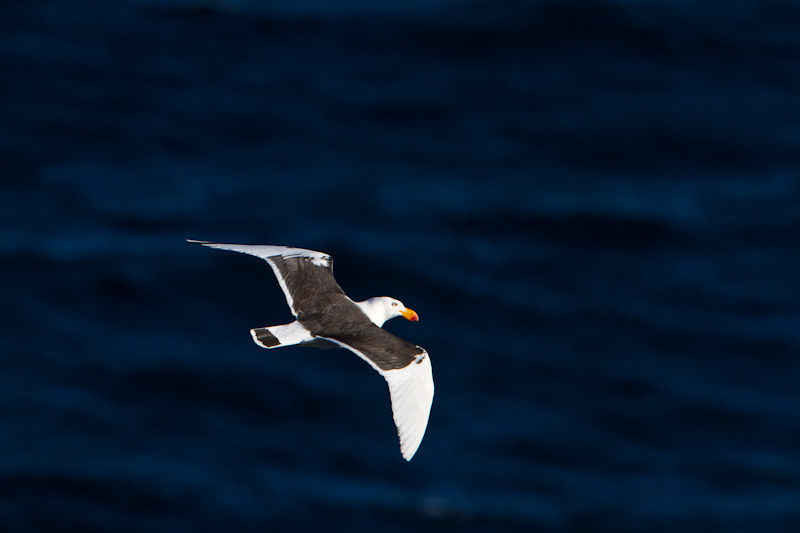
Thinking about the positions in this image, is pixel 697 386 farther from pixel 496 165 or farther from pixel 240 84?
pixel 240 84

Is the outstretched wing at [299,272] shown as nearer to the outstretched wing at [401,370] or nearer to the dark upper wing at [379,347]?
the dark upper wing at [379,347]

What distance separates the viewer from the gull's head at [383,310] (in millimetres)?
14781

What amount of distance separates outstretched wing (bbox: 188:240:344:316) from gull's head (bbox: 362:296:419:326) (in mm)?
431

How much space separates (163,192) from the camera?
5384cm

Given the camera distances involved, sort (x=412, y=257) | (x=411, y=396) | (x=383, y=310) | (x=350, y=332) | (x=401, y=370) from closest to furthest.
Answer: (x=411, y=396)
(x=401, y=370)
(x=350, y=332)
(x=383, y=310)
(x=412, y=257)

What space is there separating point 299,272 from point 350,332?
65.7 inches

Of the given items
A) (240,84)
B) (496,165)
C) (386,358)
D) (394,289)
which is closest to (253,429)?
(394,289)

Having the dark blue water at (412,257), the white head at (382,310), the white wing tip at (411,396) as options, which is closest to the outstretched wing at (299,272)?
the white head at (382,310)

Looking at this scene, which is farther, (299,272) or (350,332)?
(299,272)

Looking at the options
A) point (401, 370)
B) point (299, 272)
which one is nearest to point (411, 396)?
point (401, 370)

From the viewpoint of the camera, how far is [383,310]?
1515cm

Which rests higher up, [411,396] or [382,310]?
[382,310]

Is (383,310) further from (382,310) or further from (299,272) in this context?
(299,272)

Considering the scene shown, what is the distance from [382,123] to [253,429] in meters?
21.0
